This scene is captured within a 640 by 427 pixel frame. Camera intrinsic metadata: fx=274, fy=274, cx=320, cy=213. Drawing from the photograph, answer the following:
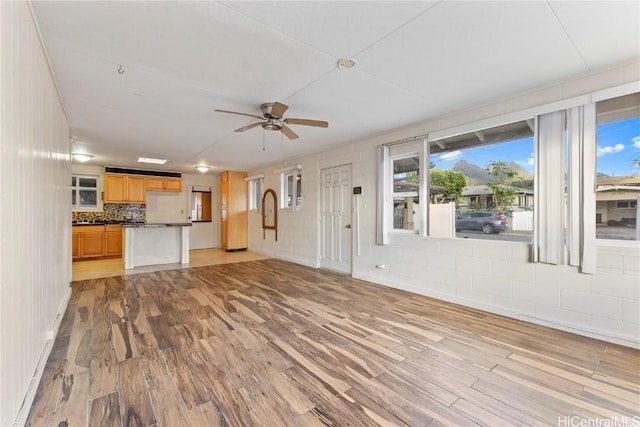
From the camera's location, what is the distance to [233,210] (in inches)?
330

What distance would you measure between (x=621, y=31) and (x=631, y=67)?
70 centimetres

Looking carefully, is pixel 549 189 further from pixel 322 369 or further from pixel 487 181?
pixel 322 369

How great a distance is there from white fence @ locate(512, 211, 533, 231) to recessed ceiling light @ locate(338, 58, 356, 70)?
8.33ft

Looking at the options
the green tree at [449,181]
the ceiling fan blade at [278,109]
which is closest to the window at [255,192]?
the ceiling fan blade at [278,109]

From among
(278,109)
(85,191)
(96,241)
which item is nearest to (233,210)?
(96,241)

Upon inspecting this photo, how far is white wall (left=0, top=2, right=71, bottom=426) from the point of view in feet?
4.50

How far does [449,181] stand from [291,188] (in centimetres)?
407

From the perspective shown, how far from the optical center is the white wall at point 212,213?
8.90 m

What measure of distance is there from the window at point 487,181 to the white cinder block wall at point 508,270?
0.20 meters

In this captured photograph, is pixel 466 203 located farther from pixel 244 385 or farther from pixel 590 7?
pixel 244 385

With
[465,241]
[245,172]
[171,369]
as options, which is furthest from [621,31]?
[245,172]

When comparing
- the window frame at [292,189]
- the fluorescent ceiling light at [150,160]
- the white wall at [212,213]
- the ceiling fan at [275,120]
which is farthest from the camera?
the white wall at [212,213]

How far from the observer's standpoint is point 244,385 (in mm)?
1896

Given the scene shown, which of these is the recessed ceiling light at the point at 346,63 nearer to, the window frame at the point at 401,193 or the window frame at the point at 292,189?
the window frame at the point at 401,193
